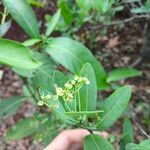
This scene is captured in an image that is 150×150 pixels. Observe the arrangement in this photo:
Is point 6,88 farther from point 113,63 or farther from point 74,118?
point 74,118

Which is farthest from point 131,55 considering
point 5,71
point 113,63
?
point 5,71

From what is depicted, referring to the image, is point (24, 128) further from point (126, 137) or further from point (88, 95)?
point (88, 95)

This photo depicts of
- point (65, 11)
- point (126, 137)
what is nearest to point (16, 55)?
point (126, 137)

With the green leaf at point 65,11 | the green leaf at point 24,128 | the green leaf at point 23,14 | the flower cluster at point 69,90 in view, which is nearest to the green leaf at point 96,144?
the flower cluster at point 69,90

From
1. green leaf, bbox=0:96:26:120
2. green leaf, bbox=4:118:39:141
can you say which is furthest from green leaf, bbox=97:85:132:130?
green leaf, bbox=4:118:39:141

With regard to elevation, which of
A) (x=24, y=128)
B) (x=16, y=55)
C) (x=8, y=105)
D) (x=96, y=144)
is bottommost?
(x=24, y=128)

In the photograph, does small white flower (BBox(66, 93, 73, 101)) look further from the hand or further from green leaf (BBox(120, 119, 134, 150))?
the hand

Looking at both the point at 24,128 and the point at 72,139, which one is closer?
the point at 72,139
